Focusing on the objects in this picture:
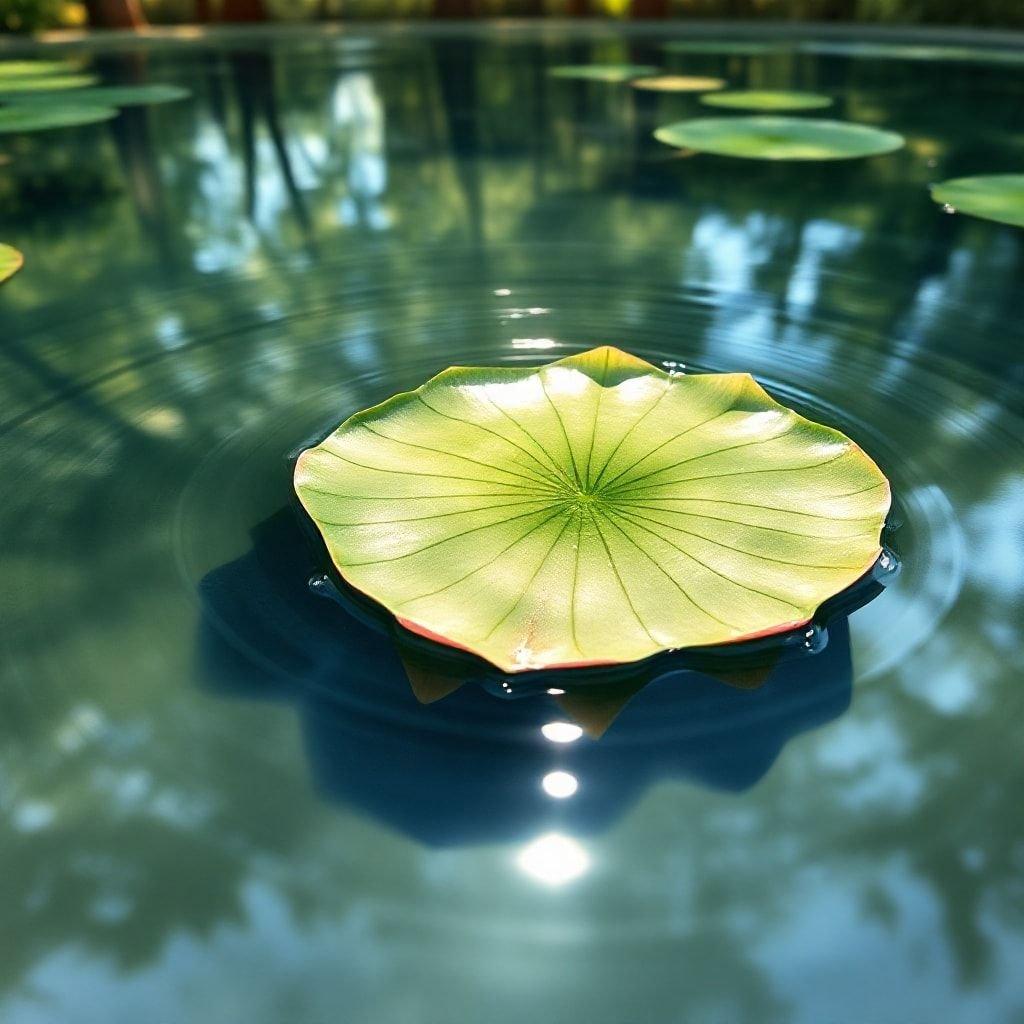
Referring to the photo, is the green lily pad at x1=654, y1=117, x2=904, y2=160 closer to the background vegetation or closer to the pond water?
the pond water

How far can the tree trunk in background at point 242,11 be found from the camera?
8680 millimetres

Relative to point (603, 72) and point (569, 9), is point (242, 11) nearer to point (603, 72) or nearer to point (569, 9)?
point (569, 9)

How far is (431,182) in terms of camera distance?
305cm

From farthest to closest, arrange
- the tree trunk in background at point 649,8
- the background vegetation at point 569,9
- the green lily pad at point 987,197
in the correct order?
the tree trunk in background at point 649,8 < the background vegetation at point 569,9 < the green lily pad at point 987,197

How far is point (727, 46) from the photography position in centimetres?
701

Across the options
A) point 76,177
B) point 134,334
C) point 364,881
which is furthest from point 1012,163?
point 364,881

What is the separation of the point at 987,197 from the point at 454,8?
7.60m

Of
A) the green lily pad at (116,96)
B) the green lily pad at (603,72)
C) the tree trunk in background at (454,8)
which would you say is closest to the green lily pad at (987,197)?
the green lily pad at (603,72)

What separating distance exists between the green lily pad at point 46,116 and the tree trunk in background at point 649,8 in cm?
584

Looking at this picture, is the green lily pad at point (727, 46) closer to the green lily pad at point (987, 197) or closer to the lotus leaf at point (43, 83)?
the lotus leaf at point (43, 83)

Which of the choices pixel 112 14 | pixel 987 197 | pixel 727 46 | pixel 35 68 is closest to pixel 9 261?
pixel 987 197

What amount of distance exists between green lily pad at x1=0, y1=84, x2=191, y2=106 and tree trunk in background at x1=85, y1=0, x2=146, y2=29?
364 cm

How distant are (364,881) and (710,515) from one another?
1.88 ft

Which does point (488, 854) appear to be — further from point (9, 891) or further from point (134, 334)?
point (134, 334)
